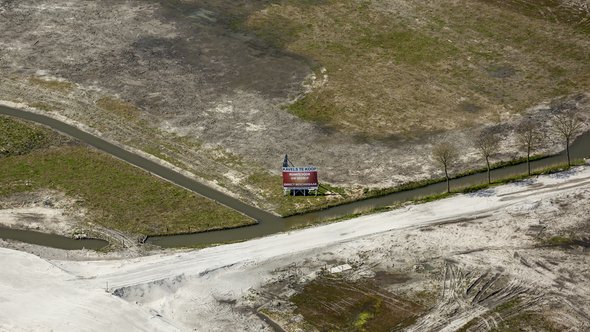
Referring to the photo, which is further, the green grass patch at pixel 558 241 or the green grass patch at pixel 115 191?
the green grass patch at pixel 115 191

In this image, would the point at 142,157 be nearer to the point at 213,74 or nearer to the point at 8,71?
the point at 213,74

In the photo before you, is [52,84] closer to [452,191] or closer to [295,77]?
[295,77]

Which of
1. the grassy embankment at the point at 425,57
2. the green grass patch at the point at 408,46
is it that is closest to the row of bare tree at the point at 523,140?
the grassy embankment at the point at 425,57

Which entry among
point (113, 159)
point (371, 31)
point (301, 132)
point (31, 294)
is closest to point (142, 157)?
point (113, 159)

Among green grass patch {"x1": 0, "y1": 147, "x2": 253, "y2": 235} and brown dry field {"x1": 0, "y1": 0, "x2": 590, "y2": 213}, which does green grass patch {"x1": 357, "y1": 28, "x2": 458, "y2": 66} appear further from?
green grass patch {"x1": 0, "y1": 147, "x2": 253, "y2": 235}

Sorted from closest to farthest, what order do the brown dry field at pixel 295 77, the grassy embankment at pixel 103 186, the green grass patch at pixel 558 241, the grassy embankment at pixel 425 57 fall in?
the green grass patch at pixel 558 241
the grassy embankment at pixel 103 186
the brown dry field at pixel 295 77
the grassy embankment at pixel 425 57

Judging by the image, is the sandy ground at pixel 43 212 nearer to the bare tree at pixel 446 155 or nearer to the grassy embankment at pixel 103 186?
the grassy embankment at pixel 103 186

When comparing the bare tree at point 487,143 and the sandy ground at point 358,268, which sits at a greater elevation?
the bare tree at point 487,143

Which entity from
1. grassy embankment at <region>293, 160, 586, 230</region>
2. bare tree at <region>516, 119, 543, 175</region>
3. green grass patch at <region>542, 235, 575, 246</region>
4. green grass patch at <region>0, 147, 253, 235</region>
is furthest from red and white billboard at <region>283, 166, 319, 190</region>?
green grass patch at <region>542, 235, 575, 246</region>
